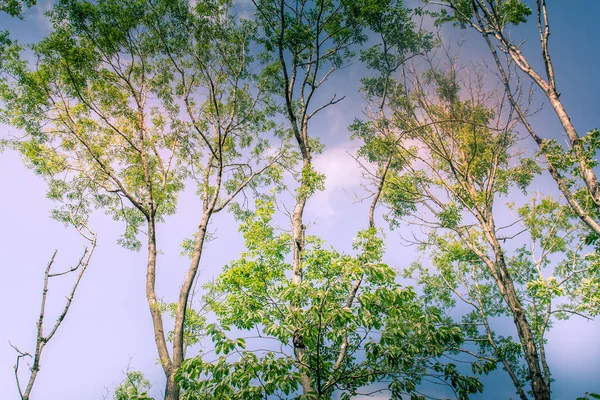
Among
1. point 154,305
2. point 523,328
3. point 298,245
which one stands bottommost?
point 523,328

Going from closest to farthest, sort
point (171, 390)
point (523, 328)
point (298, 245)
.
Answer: point (171, 390)
point (298, 245)
point (523, 328)

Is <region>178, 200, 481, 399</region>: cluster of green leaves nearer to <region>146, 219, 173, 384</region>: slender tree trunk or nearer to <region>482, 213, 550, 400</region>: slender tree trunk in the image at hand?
<region>146, 219, 173, 384</region>: slender tree trunk

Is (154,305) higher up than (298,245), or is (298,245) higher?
(298,245)

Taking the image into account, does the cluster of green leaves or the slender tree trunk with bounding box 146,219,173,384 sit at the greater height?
the slender tree trunk with bounding box 146,219,173,384

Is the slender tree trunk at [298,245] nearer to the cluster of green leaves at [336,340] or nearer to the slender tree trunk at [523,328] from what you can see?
the cluster of green leaves at [336,340]

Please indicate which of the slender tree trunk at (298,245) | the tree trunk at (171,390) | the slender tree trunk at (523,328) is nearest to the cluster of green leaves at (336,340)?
the slender tree trunk at (298,245)

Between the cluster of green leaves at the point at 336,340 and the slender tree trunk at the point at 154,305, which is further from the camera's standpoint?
the slender tree trunk at the point at 154,305

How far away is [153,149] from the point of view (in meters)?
11.7

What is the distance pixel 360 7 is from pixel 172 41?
722 centimetres

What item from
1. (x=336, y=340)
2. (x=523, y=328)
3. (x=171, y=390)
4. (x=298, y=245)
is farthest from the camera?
(x=523, y=328)

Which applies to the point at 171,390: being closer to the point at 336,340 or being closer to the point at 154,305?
the point at 154,305

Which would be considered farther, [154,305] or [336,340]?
[154,305]

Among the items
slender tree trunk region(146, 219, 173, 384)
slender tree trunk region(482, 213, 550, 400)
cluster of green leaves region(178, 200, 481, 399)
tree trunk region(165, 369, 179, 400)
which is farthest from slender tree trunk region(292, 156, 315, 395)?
slender tree trunk region(482, 213, 550, 400)

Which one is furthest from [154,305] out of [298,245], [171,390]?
[298,245]
